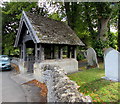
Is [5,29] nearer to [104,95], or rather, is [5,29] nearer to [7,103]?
[7,103]

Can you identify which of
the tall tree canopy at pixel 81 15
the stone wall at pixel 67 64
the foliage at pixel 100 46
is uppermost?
the tall tree canopy at pixel 81 15

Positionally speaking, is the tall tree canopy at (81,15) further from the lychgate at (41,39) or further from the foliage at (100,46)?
the lychgate at (41,39)

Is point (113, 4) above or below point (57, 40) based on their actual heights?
above

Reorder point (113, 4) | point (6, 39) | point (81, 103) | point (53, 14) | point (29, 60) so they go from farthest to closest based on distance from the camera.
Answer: point (6, 39) → point (53, 14) → point (113, 4) → point (29, 60) → point (81, 103)

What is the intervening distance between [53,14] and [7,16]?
10.1m

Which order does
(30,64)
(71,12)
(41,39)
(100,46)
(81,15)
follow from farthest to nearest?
(81,15) → (71,12) → (100,46) → (30,64) → (41,39)

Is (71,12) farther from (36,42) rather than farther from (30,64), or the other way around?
(30,64)

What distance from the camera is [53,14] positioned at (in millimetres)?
19031

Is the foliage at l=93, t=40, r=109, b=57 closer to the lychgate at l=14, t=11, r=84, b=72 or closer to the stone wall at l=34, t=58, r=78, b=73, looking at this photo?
the lychgate at l=14, t=11, r=84, b=72

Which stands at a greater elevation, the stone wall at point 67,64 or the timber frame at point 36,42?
the timber frame at point 36,42

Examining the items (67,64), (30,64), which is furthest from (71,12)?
(30,64)

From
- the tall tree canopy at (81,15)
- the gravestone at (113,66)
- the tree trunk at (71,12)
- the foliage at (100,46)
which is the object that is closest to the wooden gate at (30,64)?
the gravestone at (113,66)

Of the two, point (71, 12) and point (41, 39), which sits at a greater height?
point (71, 12)

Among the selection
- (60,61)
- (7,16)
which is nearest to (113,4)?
(60,61)
